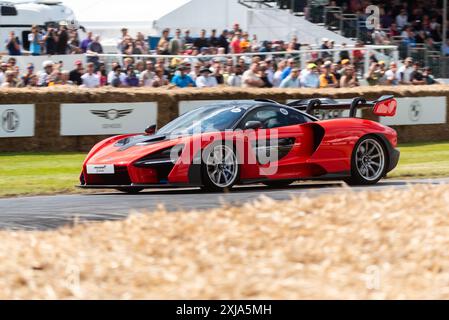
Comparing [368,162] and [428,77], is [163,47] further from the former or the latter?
[368,162]

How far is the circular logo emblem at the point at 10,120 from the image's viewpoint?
1786 centimetres

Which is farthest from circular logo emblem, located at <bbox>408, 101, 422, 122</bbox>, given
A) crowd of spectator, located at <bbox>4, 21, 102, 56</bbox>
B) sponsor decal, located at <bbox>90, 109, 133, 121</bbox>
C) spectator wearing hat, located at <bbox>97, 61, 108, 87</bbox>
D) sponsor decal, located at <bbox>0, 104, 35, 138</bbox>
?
sponsor decal, located at <bbox>0, 104, 35, 138</bbox>

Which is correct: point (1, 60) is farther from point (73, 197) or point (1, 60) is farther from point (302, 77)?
point (73, 197)

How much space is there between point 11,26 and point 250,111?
13.7m

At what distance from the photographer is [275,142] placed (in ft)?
44.0

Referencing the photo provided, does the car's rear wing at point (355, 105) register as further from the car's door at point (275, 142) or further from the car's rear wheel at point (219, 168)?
the car's rear wheel at point (219, 168)

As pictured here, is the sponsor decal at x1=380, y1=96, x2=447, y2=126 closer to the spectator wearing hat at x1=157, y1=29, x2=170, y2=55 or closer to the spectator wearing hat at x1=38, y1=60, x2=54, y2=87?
the spectator wearing hat at x1=157, y1=29, x2=170, y2=55

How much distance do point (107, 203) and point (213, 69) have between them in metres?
9.86

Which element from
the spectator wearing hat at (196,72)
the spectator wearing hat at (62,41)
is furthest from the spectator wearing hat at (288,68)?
the spectator wearing hat at (62,41)

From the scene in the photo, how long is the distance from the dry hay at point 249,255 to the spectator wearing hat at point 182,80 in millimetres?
12751

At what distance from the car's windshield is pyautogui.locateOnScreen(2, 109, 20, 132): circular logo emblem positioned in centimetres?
515

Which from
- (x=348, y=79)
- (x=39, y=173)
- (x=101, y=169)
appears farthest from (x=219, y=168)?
(x=348, y=79)

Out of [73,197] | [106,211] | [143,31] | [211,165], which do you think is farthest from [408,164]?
[143,31]

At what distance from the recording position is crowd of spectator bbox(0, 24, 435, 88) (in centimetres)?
2009
